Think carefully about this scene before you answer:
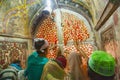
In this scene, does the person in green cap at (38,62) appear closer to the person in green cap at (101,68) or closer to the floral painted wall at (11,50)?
the person in green cap at (101,68)

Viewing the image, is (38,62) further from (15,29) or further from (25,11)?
(25,11)

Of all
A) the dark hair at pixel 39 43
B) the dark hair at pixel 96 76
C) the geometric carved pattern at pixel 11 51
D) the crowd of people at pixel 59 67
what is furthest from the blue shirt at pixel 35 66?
the geometric carved pattern at pixel 11 51

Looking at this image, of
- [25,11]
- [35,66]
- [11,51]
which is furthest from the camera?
[25,11]

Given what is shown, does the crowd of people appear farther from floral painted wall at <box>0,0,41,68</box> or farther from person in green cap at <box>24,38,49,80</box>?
floral painted wall at <box>0,0,41,68</box>

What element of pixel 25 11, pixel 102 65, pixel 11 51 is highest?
pixel 25 11

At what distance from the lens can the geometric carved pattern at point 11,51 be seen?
28.6 ft

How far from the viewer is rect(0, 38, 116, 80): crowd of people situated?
1724 mm

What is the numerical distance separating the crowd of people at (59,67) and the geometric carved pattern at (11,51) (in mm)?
4125

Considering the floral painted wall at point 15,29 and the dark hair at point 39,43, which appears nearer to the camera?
the dark hair at point 39,43

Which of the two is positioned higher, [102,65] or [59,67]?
[102,65]

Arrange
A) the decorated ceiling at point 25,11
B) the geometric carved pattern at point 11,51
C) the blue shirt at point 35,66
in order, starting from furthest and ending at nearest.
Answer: the decorated ceiling at point 25,11
the geometric carved pattern at point 11,51
the blue shirt at point 35,66

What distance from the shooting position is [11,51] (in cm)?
916

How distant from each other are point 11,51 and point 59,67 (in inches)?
258

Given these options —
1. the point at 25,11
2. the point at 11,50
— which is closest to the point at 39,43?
the point at 11,50
